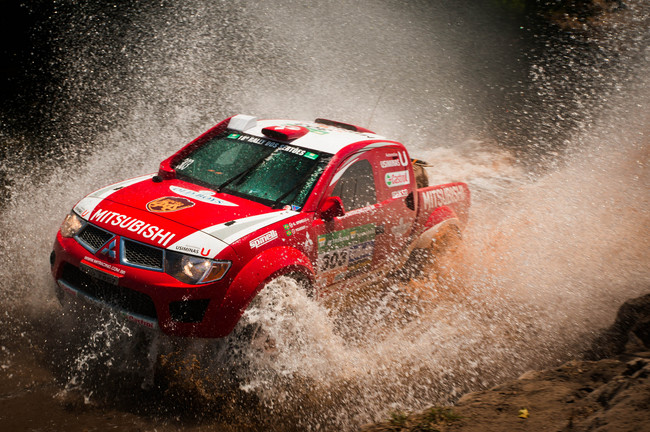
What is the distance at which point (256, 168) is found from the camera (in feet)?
17.0

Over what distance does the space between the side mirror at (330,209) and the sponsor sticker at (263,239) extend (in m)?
0.58

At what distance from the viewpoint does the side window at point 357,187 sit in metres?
5.16

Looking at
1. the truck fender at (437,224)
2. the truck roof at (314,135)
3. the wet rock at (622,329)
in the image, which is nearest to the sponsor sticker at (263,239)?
the truck roof at (314,135)

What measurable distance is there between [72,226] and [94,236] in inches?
13.8

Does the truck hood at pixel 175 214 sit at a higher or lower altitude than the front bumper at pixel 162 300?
higher

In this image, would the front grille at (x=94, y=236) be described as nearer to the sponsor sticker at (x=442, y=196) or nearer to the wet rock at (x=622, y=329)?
the sponsor sticker at (x=442, y=196)

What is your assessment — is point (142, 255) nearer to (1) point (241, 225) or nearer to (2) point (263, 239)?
(1) point (241, 225)

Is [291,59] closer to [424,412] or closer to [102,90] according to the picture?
[102,90]

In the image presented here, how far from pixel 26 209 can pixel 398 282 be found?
445 centimetres

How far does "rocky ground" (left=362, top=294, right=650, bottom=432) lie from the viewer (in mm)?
3215

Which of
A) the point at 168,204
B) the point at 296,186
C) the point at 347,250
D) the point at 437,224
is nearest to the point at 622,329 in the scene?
the point at 437,224


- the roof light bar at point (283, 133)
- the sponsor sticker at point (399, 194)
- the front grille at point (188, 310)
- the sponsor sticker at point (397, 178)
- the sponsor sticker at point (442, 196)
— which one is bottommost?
the front grille at point (188, 310)

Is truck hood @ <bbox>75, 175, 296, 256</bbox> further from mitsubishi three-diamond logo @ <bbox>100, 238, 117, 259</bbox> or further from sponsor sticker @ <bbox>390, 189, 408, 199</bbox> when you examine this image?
sponsor sticker @ <bbox>390, 189, 408, 199</bbox>

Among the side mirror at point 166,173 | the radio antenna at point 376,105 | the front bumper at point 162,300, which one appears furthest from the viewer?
the radio antenna at point 376,105
